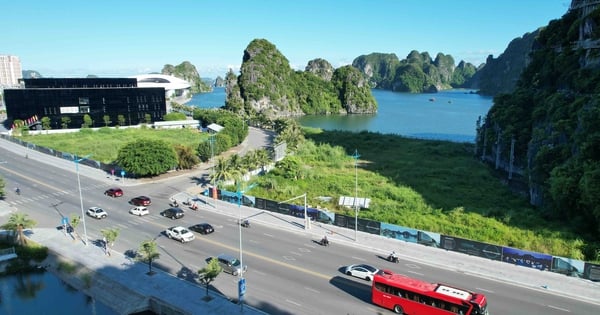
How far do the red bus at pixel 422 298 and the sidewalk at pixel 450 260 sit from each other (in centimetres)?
929

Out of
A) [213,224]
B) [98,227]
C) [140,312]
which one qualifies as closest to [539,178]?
[213,224]

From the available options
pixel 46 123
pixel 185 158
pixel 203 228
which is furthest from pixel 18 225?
pixel 46 123

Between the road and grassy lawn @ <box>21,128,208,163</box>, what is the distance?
27117 millimetres

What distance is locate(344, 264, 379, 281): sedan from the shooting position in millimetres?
34469

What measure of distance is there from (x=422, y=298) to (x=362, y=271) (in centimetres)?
743

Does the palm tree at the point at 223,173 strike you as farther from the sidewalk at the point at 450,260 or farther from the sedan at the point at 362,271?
the sedan at the point at 362,271

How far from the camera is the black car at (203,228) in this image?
45125 millimetres

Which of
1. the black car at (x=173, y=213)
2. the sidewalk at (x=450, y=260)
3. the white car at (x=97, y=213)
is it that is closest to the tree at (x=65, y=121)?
the white car at (x=97, y=213)

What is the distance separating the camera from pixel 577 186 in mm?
43125

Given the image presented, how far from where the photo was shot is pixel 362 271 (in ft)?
114

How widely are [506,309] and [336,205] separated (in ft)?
89.1

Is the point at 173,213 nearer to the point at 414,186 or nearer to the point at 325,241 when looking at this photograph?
the point at 325,241

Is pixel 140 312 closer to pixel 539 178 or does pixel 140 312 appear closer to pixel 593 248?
pixel 593 248

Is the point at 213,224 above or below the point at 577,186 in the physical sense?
below
